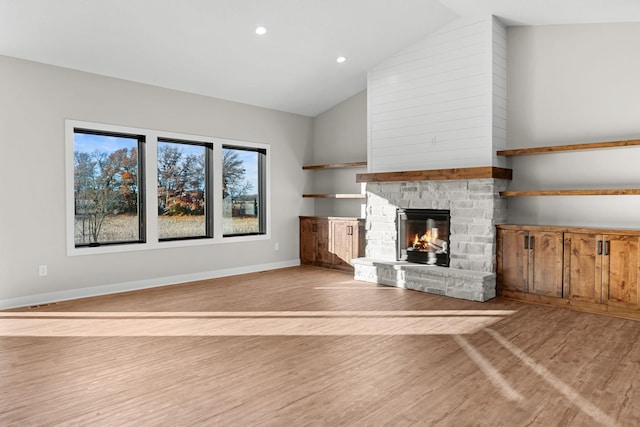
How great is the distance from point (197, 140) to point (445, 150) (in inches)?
145

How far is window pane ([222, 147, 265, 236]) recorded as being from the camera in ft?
24.3

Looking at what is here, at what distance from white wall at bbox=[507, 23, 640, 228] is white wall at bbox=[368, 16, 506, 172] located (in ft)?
0.92

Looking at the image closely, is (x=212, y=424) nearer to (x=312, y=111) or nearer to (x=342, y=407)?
(x=342, y=407)

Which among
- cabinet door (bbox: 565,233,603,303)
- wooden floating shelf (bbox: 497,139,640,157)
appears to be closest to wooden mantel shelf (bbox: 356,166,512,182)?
wooden floating shelf (bbox: 497,139,640,157)

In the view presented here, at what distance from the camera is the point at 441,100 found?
615 centimetres

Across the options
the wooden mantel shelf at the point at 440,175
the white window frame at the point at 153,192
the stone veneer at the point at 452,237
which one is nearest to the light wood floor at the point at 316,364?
the stone veneer at the point at 452,237

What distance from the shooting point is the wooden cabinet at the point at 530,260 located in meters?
5.15

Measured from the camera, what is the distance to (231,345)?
3.87 m

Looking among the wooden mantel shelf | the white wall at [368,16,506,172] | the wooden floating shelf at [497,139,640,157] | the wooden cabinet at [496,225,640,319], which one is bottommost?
the wooden cabinet at [496,225,640,319]

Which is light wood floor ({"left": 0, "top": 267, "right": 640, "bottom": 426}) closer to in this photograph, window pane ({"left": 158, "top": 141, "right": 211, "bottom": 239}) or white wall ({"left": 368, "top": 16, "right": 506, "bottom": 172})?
window pane ({"left": 158, "top": 141, "right": 211, "bottom": 239})

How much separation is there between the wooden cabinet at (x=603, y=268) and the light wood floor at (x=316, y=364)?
0.81 ft

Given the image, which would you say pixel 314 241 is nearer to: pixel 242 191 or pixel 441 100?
pixel 242 191

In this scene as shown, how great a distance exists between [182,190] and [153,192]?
54cm

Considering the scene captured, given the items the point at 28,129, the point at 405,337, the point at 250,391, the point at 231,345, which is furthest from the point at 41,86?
the point at 405,337
